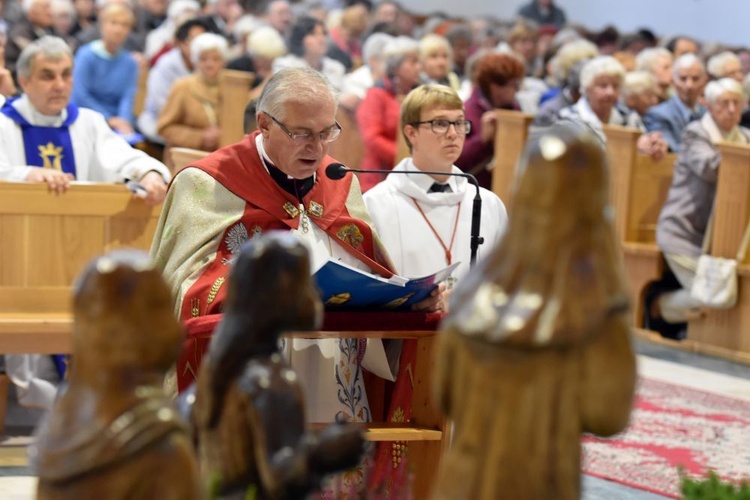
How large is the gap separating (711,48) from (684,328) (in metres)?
7.30

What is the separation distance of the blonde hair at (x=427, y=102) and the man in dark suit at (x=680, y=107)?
17.5ft

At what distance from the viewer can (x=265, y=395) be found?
204 centimetres

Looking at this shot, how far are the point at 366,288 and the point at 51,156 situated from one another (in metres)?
3.03

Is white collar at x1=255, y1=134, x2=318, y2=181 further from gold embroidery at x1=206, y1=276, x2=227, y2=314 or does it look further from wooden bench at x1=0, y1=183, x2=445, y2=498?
wooden bench at x1=0, y1=183, x2=445, y2=498

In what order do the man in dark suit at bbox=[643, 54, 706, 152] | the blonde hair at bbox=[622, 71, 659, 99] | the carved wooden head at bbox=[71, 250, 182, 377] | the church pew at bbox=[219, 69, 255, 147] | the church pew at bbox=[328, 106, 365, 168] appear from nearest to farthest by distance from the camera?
the carved wooden head at bbox=[71, 250, 182, 377] < the church pew at bbox=[328, 106, 365, 168] < the church pew at bbox=[219, 69, 255, 147] < the man in dark suit at bbox=[643, 54, 706, 152] < the blonde hair at bbox=[622, 71, 659, 99]

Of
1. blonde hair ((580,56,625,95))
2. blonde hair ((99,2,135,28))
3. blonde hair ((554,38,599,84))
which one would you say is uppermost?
blonde hair ((99,2,135,28))

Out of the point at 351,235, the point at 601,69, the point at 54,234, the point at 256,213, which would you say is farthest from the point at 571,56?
the point at 256,213

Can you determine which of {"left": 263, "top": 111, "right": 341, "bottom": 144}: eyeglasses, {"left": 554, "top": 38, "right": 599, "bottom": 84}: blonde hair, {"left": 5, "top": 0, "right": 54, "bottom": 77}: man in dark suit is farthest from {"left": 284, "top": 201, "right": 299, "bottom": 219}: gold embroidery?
{"left": 5, "top": 0, "right": 54, "bottom": 77}: man in dark suit

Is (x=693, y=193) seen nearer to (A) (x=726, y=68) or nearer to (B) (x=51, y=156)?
(A) (x=726, y=68)

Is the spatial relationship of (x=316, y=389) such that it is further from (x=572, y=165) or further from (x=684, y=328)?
(x=684, y=328)

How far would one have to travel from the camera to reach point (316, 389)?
179 inches

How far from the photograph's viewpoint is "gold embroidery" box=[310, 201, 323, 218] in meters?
4.56

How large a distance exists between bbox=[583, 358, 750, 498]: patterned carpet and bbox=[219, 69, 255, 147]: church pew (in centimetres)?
363

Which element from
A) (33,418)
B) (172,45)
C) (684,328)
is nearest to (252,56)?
(172,45)
